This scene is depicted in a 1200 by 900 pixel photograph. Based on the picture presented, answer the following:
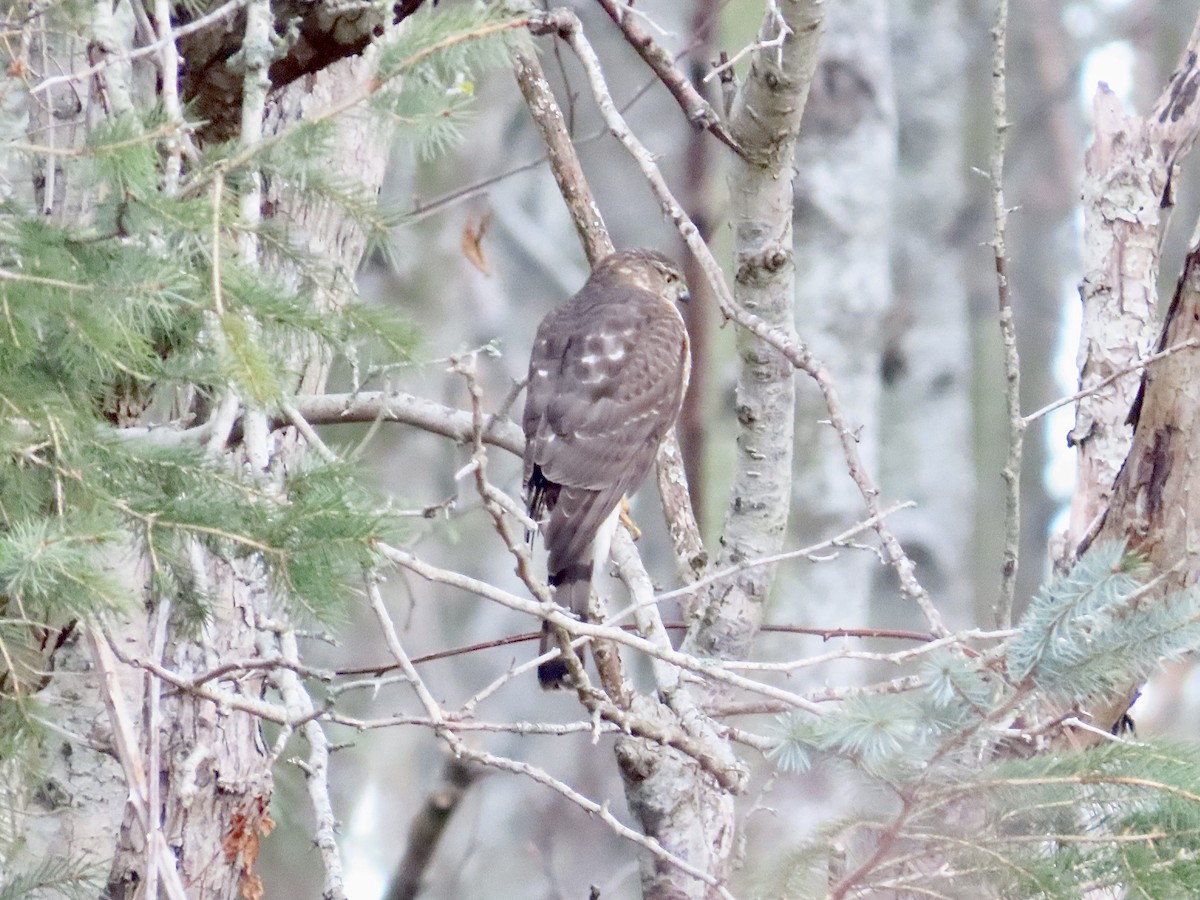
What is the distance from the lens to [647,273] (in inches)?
229

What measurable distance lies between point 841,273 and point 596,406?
102 inches

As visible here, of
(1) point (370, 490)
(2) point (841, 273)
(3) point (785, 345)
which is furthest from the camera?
(2) point (841, 273)

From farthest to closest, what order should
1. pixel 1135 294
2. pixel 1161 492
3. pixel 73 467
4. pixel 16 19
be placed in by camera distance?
pixel 1135 294, pixel 1161 492, pixel 16 19, pixel 73 467

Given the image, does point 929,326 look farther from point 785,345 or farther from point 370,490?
point 370,490

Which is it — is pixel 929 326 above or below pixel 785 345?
above

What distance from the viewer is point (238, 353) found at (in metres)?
2.37

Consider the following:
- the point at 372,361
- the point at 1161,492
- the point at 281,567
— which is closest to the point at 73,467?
the point at 281,567

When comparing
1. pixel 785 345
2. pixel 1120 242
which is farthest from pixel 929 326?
pixel 785 345

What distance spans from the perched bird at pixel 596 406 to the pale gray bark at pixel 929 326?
389cm

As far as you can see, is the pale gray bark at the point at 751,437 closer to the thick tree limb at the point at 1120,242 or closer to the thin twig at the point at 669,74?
the thin twig at the point at 669,74

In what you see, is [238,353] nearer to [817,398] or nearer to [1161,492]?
[1161,492]

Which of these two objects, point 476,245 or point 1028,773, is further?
point 476,245

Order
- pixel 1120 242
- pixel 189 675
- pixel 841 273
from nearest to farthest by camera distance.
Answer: pixel 189 675
pixel 1120 242
pixel 841 273

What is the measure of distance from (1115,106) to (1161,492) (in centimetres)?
141
